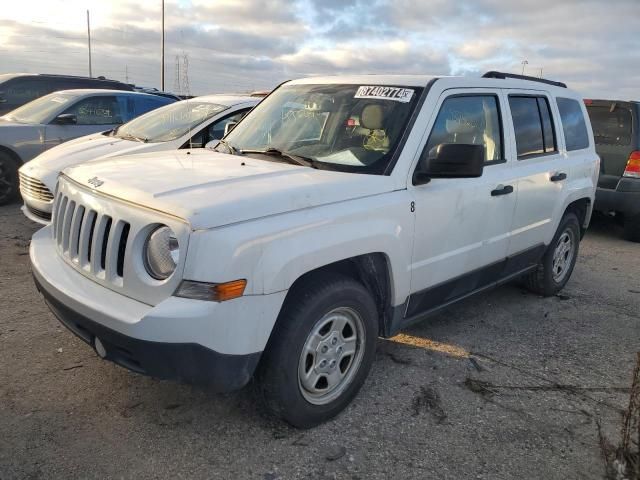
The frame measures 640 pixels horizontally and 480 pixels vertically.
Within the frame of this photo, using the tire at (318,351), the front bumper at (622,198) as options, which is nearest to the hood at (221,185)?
the tire at (318,351)

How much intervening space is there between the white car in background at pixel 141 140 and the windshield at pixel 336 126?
8.11 ft

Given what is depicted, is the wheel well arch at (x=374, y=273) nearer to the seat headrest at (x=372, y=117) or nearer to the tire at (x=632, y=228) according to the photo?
the seat headrest at (x=372, y=117)

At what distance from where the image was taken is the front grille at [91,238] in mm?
2686

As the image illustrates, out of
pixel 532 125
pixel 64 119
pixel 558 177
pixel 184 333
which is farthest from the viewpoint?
pixel 64 119

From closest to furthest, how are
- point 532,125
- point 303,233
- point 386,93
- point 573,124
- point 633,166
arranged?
1. point 303,233
2. point 386,93
3. point 532,125
4. point 573,124
5. point 633,166

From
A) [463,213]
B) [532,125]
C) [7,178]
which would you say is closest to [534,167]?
[532,125]

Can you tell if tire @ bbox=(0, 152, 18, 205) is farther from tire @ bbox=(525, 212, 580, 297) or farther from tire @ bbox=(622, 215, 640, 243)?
tire @ bbox=(622, 215, 640, 243)

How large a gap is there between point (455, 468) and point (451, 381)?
90 centimetres

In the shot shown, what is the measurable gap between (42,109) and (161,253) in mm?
7236

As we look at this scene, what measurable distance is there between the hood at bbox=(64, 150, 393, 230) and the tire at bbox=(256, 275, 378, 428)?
1.53 feet

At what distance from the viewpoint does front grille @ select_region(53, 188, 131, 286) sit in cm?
269

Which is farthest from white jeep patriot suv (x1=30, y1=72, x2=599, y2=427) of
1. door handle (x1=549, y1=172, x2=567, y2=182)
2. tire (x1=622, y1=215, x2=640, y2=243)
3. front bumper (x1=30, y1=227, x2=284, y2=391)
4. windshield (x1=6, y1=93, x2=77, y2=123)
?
windshield (x1=6, y1=93, x2=77, y2=123)

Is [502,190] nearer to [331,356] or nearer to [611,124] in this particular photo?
[331,356]

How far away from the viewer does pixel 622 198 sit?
7.62m
